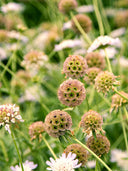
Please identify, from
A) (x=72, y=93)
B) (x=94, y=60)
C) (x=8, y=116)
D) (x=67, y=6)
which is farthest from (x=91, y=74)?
(x=67, y=6)

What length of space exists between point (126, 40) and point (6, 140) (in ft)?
3.23

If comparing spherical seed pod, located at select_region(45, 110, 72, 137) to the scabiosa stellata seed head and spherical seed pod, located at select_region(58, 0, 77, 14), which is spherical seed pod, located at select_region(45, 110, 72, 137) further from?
spherical seed pod, located at select_region(58, 0, 77, 14)

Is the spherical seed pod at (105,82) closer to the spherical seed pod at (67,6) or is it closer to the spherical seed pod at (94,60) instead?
the spherical seed pod at (94,60)

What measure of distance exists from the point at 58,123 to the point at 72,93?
0.10 metres

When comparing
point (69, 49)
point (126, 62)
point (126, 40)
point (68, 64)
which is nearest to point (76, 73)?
point (68, 64)

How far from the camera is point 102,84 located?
907mm

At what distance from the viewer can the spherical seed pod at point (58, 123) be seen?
82cm

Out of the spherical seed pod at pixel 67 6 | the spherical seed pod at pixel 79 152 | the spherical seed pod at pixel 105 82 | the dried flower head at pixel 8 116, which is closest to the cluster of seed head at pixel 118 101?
the spherical seed pod at pixel 105 82

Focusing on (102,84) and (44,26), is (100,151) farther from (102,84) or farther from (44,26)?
(44,26)

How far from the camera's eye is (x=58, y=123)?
0.82 m

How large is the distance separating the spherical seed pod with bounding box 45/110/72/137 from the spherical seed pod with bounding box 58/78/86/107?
0.04m

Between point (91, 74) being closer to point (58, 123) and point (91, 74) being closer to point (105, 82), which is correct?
point (105, 82)

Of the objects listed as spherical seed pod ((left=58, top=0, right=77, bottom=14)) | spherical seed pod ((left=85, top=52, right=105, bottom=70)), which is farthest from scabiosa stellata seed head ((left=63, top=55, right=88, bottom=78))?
spherical seed pod ((left=58, top=0, right=77, bottom=14))

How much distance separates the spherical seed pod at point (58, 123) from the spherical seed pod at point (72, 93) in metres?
0.04
